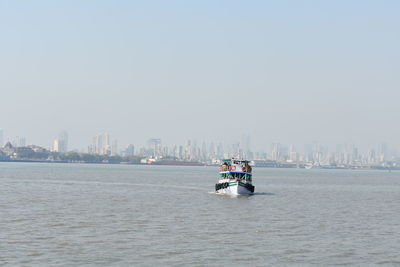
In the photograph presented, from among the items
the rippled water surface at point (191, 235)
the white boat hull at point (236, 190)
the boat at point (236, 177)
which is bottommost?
the rippled water surface at point (191, 235)

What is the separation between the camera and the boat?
88.8m

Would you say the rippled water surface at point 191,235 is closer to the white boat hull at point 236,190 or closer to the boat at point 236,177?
the white boat hull at point 236,190

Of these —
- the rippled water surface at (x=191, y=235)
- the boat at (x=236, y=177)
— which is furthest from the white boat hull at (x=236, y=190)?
the rippled water surface at (x=191, y=235)

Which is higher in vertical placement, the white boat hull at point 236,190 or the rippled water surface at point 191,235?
the white boat hull at point 236,190

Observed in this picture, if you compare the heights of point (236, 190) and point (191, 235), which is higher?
point (236, 190)

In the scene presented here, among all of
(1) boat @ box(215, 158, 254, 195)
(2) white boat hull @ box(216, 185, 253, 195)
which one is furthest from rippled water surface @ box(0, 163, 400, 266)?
(1) boat @ box(215, 158, 254, 195)

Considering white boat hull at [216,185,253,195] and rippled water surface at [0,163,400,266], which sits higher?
white boat hull at [216,185,253,195]

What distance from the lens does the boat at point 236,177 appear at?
88750mm

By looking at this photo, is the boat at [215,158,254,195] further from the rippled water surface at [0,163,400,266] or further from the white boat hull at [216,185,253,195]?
the rippled water surface at [0,163,400,266]

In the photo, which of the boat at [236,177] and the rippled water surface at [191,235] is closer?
the rippled water surface at [191,235]

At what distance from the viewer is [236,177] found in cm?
9138

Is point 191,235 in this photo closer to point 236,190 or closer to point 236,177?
point 236,190

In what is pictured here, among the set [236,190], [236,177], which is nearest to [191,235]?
[236,190]

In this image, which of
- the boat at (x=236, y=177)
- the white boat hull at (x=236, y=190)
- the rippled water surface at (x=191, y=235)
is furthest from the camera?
the boat at (x=236, y=177)
